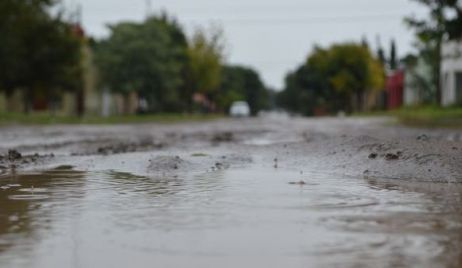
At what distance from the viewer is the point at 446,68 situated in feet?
157

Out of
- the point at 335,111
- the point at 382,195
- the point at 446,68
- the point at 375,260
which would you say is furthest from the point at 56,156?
the point at 335,111

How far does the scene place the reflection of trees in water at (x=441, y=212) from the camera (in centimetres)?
365

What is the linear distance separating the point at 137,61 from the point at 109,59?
6.46 feet

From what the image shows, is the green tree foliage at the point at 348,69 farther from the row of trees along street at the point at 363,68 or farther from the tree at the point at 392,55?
the tree at the point at 392,55

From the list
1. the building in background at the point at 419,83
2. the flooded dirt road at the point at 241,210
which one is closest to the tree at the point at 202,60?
the building in background at the point at 419,83

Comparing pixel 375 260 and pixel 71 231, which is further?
pixel 71 231

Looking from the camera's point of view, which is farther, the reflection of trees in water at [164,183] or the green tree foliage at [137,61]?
the green tree foliage at [137,61]

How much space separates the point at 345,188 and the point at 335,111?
78.3m

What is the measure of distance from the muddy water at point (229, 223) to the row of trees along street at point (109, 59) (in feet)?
91.8

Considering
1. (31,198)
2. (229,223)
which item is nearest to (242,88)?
(31,198)

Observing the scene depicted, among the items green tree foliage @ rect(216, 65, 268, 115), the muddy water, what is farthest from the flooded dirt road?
green tree foliage @ rect(216, 65, 268, 115)

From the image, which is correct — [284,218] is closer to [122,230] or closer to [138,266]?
[122,230]

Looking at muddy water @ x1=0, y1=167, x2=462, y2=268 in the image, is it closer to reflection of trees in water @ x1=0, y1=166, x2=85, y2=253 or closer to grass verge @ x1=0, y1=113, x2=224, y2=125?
reflection of trees in water @ x1=0, y1=166, x2=85, y2=253

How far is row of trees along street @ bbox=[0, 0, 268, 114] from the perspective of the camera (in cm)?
3375
